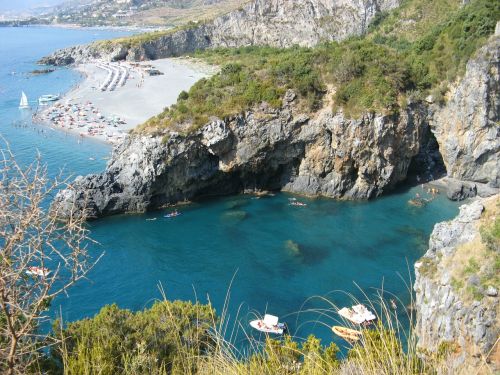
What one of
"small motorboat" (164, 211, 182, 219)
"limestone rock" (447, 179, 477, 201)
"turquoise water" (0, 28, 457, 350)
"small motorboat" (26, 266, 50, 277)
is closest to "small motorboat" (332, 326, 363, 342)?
"small motorboat" (26, 266, 50, 277)

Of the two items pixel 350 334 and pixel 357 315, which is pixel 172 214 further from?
pixel 357 315

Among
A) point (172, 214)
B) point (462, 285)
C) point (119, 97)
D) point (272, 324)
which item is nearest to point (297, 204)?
point (172, 214)

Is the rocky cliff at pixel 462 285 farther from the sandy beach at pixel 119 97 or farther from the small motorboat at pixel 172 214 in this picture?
the sandy beach at pixel 119 97

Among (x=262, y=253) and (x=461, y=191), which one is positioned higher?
(x=461, y=191)

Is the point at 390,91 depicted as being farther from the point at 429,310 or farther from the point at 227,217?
the point at 429,310

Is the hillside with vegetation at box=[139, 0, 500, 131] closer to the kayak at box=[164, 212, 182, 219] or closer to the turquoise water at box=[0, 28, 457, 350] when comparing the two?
the kayak at box=[164, 212, 182, 219]

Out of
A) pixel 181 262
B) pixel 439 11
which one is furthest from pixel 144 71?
pixel 181 262
